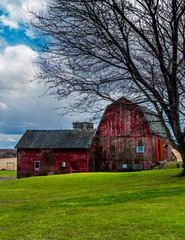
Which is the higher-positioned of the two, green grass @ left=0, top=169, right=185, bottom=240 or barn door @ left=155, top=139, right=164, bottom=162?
barn door @ left=155, top=139, right=164, bottom=162

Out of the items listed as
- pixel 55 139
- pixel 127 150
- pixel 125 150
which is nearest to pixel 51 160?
pixel 55 139

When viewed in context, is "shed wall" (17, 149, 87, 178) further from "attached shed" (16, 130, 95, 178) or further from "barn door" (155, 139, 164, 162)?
"barn door" (155, 139, 164, 162)

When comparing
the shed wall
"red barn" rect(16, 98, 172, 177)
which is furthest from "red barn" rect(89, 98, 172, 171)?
the shed wall

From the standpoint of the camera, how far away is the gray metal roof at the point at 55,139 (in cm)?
3533

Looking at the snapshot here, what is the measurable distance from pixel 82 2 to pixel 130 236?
10400 mm

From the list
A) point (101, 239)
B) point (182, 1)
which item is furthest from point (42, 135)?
point (101, 239)

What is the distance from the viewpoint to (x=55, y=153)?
118ft

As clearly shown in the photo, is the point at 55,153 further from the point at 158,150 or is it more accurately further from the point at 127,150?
the point at 158,150

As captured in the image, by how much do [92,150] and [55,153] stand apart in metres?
5.31

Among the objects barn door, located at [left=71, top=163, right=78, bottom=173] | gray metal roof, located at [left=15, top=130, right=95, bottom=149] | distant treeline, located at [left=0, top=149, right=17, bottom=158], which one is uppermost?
gray metal roof, located at [left=15, top=130, right=95, bottom=149]

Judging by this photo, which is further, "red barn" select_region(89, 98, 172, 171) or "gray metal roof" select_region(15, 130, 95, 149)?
"gray metal roof" select_region(15, 130, 95, 149)

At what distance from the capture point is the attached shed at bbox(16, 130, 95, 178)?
34625 mm

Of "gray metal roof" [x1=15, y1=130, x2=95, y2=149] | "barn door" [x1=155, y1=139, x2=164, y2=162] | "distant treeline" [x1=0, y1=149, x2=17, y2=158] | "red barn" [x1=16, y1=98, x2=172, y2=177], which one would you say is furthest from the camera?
"distant treeline" [x1=0, y1=149, x2=17, y2=158]

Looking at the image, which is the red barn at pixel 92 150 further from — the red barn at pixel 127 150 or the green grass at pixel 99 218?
the green grass at pixel 99 218
